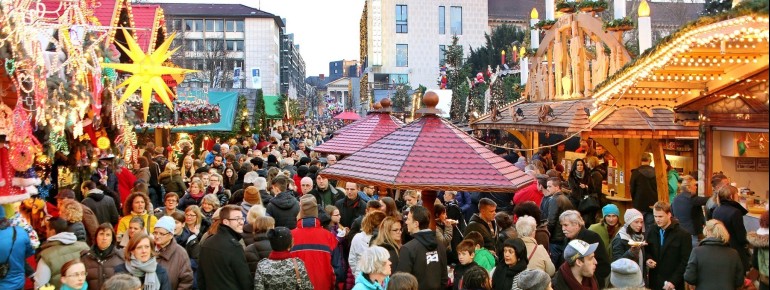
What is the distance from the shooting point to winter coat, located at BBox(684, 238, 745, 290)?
25.7 ft

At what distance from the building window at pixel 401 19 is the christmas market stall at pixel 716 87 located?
56434 mm

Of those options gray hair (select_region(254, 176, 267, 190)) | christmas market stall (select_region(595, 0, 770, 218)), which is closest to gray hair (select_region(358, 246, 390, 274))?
christmas market stall (select_region(595, 0, 770, 218))

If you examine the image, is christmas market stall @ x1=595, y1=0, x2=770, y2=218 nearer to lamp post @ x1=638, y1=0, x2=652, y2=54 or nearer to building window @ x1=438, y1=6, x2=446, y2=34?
lamp post @ x1=638, y1=0, x2=652, y2=54

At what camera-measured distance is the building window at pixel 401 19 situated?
67.2m

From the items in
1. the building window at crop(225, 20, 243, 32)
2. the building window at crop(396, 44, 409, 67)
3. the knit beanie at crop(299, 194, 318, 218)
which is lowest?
the knit beanie at crop(299, 194, 318, 218)

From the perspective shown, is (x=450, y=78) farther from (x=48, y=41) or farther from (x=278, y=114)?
(x=48, y=41)

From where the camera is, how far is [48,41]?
11.6 meters

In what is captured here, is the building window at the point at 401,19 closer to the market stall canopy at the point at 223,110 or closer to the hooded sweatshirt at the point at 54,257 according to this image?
the market stall canopy at the point at 223,110

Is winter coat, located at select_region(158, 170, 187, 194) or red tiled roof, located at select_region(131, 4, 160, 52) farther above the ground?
red tiled roof, located at select_region(131, 4, 160, 52)

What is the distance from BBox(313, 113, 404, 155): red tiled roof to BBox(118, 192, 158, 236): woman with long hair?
4963 mm

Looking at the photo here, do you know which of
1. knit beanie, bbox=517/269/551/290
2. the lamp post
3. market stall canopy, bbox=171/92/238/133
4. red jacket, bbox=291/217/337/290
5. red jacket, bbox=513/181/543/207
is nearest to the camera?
knit beanie, bbox=517/269/551/290

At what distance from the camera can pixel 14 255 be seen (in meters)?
8.35

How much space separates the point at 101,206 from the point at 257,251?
12.5ft

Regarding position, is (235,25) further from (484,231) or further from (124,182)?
(484,231)
